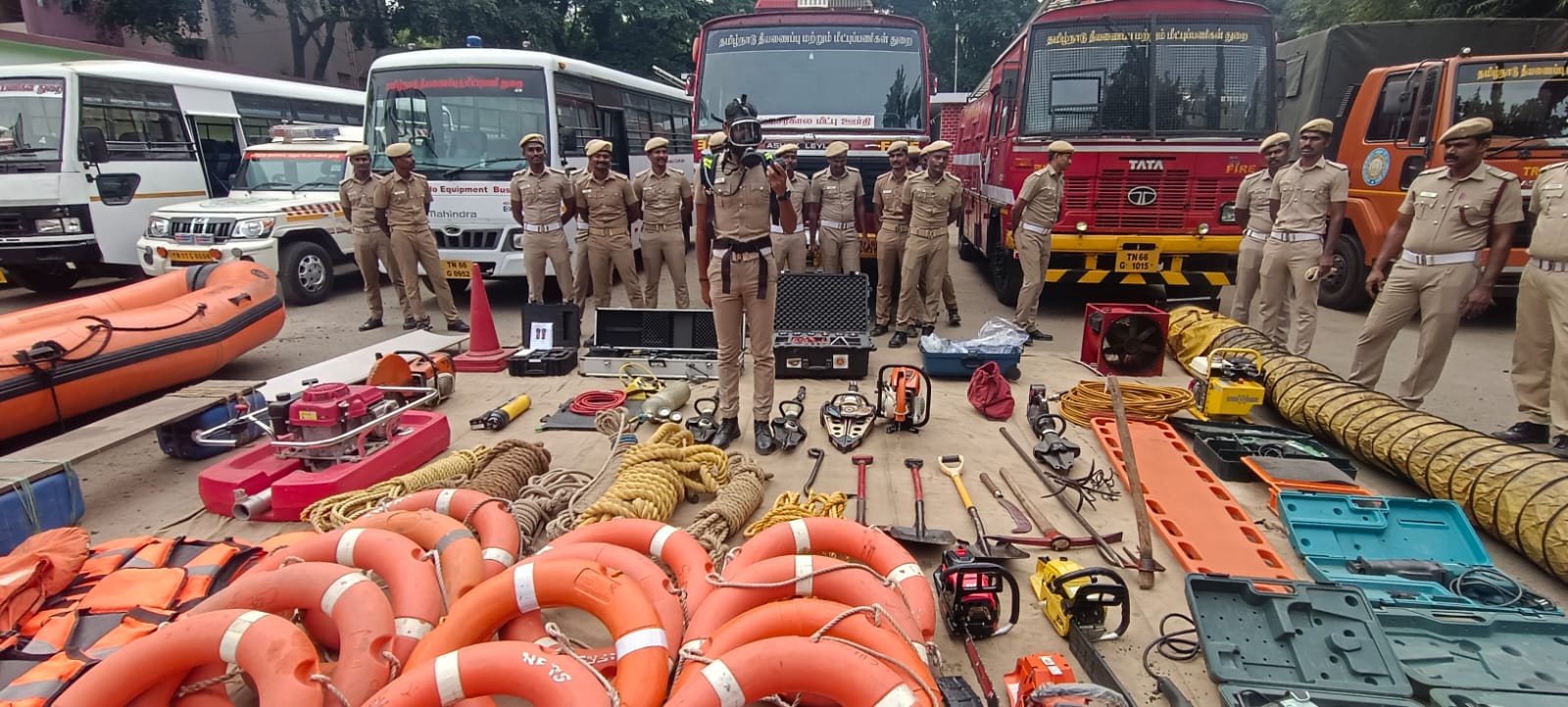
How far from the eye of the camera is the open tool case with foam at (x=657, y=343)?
20.0ft

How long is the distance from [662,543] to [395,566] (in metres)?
0.98

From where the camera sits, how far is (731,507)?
3590 mm

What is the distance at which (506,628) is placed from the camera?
256 cm

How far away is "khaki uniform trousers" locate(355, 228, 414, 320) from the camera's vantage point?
7832 mm

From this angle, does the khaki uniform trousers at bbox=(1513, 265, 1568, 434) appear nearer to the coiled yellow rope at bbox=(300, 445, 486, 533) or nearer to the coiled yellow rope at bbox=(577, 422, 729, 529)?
the coiled yellow rope at bbox=(577, 422, 729, 529)

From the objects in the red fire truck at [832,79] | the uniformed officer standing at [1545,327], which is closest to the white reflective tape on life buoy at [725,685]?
the uniformed officer standing at [1545,327]

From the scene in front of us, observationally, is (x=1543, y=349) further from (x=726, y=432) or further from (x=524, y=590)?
(x=524, y=590)

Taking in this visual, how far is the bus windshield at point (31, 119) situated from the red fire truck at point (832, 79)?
7897 millimetres

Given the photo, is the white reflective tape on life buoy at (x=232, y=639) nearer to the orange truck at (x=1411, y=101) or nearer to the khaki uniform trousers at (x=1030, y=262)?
the khaki uniform trousers at (x=1030, y=262)

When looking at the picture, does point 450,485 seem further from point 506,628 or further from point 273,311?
point 273,311

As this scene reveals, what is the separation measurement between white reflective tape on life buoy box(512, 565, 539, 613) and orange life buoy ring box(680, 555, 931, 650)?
21.2 inches

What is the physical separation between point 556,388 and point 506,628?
351 cm

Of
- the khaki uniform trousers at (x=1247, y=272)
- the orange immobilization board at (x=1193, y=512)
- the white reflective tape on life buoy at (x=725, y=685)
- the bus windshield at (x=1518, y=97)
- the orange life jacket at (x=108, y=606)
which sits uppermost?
the bus windshield at (x=1518, y=97)

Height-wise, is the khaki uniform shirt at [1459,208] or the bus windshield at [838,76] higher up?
the bus windshield at [838,76]
